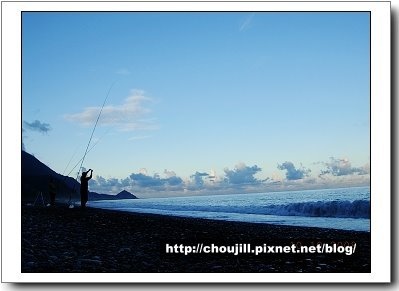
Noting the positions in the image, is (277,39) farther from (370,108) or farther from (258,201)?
(258,201)

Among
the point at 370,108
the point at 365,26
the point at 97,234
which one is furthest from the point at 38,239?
the point at 365,26

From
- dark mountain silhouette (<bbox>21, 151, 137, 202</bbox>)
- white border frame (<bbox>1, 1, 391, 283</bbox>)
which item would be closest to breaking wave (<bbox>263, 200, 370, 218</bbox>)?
white border frame (<bbox>1, 1, 391, 283</bbox>)

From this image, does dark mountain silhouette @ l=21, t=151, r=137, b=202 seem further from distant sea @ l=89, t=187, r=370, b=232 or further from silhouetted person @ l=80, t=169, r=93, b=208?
distant sea @ l=89, t=187, r=370, b=232

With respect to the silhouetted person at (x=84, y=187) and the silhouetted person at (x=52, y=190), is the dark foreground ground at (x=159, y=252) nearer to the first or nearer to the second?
the silhouetted person at (x=52, y=190)

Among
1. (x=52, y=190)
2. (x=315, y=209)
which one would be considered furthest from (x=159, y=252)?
(x=315, y=209)
